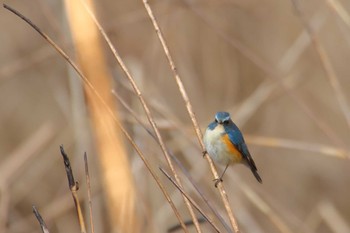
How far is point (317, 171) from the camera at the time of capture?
466 cm

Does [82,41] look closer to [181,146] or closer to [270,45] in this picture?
[181,146]

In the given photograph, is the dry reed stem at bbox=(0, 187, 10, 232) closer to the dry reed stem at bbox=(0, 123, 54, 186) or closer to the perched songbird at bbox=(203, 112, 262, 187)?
the dry reed stem at bbox=(0, 123, 54, 186)

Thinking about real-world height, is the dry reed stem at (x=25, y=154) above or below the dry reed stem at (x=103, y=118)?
above

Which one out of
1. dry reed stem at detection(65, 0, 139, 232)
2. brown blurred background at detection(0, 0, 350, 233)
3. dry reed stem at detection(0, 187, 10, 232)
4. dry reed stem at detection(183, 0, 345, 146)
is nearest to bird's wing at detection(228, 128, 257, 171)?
dry reed stem at detection(183, 0, 345, 146)

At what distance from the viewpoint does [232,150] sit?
233 centimetres

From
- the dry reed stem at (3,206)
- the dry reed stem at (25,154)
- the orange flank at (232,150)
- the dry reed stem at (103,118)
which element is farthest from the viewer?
the dry reed stem at (25,154)

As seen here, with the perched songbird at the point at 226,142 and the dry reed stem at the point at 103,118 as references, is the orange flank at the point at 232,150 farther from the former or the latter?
the dry reed stem at the point at 103,118

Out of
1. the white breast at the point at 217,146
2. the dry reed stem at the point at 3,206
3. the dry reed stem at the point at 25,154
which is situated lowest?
the white breast at the point at 217,146

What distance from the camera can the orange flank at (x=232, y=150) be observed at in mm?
2303

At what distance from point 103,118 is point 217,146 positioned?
364 mm

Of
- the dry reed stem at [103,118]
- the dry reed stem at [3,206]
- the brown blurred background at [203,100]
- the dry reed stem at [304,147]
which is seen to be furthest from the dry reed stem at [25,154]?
the dry reed stem at [304,147]

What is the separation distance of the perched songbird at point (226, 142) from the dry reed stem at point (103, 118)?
274 millimetres

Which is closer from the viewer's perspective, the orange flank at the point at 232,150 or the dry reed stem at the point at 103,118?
the dry reed stem at the point at 103,118

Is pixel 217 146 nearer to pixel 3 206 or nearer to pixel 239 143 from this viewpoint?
pixel 239 143
